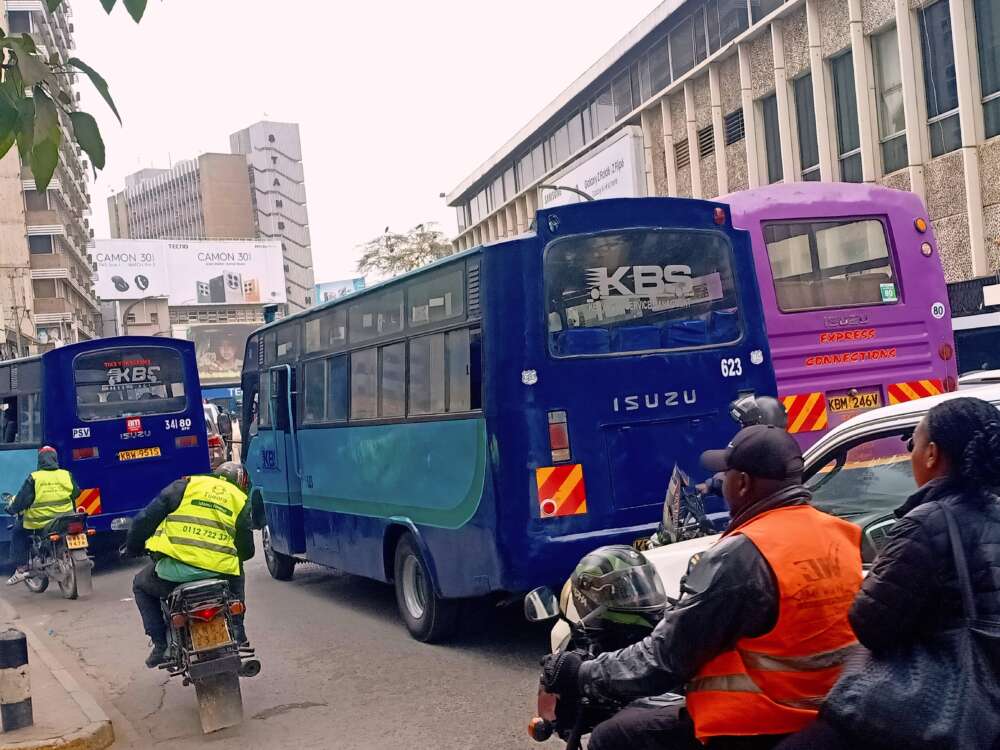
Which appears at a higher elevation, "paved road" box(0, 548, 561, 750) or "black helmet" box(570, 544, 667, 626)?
"black helmet" box(570, 544, 667, 626)

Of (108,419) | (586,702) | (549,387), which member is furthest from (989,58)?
(586,702)

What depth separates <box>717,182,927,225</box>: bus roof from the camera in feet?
37.0

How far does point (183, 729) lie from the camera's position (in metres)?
6.95

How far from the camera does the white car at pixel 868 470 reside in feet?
14.2

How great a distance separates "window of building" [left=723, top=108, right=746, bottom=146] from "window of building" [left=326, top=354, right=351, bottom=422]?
2090 centimetres

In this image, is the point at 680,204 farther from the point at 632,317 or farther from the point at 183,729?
the point at 183,729

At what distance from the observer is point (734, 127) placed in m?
29.6

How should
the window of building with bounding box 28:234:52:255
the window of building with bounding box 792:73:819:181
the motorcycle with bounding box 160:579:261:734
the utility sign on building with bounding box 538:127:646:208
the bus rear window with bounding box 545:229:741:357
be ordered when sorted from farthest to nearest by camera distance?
the window of building with bounding box 28:234:52:255 → the utility sign on building with bounding box 538:127:646:208 → the window of building with bounding box 792:73:819:181 → the bus rear window with bounding box 545:229:741:357 → the motorcycle with bounding box 160:579:261:734

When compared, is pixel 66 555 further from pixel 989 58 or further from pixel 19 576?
pixel 989 58

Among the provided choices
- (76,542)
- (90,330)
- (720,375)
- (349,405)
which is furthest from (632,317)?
(90,330)

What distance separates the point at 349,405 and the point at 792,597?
7.32 meters

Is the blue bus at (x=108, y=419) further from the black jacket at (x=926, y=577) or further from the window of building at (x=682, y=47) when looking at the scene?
the window of building at (x=682, y=47)

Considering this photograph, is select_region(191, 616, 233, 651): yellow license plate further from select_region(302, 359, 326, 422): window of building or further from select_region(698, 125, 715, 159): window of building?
select_region(698, 125, 715, 159): window of building

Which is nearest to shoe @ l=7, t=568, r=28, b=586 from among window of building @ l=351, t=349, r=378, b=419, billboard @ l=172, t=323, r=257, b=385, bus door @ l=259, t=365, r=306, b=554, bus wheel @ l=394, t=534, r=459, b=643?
bus door @ l=259, t=365, r=306, b=554
